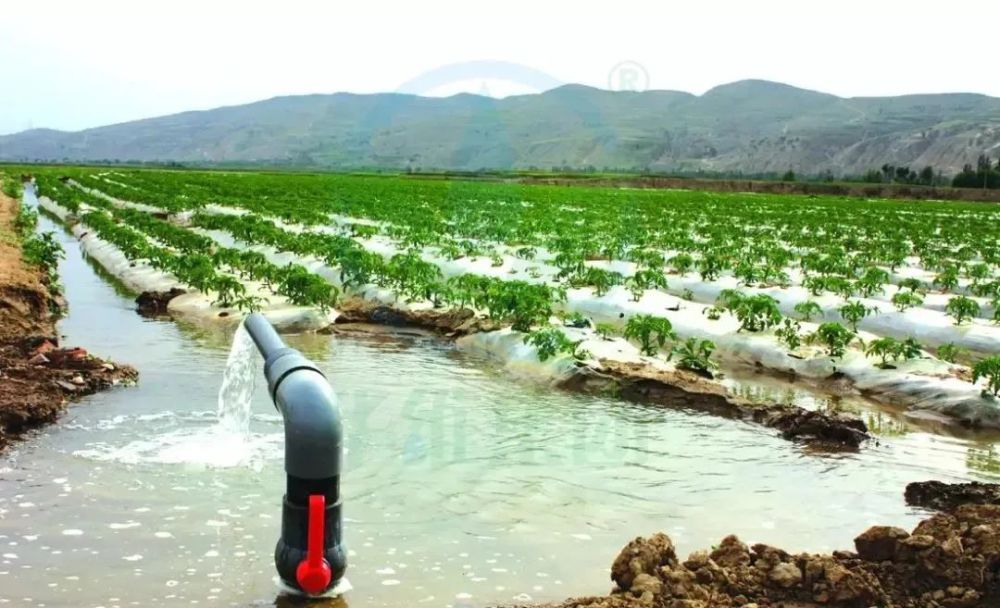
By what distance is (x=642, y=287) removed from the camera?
13234 millimetres

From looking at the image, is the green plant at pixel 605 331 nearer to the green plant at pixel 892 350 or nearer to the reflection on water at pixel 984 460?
the green plant at pixel 892 350

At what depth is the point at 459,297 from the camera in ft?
40.0

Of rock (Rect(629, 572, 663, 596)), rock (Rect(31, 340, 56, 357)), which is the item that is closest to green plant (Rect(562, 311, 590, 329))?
rock (Rect(31, 340, 56, 357))

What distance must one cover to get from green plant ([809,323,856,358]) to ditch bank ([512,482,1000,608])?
515 centimetres

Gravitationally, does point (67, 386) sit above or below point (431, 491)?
above

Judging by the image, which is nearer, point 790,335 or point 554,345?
point 554,345

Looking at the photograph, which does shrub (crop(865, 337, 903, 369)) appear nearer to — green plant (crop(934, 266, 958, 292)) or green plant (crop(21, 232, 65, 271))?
green plant (crop(934, 266, 958, 292))

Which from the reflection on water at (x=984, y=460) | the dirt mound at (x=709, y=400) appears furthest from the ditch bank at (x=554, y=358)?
the reflection on water at (x=984, y=460)

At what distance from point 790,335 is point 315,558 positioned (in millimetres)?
7288

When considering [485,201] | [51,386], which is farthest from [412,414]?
[485,201]

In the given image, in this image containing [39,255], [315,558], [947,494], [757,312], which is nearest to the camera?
[315,558]

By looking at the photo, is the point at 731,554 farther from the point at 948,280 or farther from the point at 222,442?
the point at 948,280

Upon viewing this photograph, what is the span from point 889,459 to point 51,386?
275 inches

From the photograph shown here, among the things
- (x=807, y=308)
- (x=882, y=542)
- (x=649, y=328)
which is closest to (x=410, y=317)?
(x=649, y=328)
